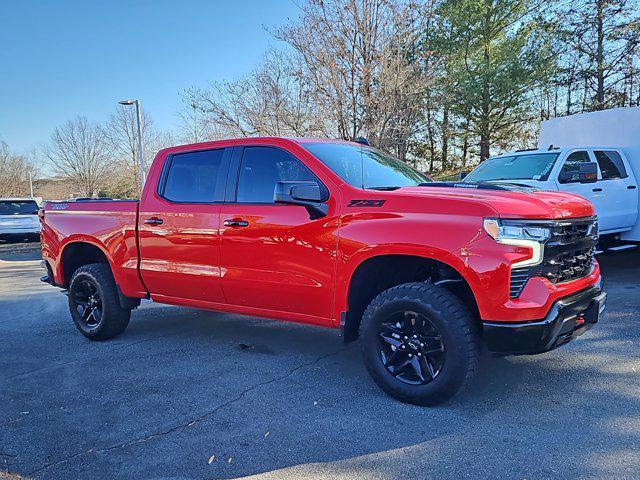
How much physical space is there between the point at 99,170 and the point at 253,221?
4002 centimetres

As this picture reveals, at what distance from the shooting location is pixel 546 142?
9.91 m

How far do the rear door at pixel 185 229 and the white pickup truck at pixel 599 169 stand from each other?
4.68 metres

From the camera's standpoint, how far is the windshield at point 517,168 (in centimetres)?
736

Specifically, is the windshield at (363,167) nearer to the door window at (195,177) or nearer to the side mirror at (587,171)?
the door window at (195,177)

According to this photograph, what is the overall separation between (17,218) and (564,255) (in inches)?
701

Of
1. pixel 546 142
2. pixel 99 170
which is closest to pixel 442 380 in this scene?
pixel 546 142

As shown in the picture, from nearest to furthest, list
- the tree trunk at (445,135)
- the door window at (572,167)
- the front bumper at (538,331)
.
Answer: the front bumper at (538,331) < the door window at (572,167) < the tree trunk at (445,135)

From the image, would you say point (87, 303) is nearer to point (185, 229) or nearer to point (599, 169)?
point (185, 229)

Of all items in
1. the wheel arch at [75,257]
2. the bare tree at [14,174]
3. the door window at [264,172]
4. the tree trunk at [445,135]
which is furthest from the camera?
the bare tree at [14,174]

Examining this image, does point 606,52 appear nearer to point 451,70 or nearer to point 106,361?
point 451,70

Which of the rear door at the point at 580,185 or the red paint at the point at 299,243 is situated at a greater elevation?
the rear door at the point at 580,185

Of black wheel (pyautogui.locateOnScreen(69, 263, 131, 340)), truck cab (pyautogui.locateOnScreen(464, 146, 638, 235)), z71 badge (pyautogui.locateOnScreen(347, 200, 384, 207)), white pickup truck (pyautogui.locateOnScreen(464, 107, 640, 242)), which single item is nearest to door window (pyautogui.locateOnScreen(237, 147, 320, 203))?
z71 badge (pyautogui.locateOnScreen(347, 200, 384, 207))

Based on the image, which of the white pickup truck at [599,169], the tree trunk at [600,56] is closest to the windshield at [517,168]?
the white pickup truck at [599,169]

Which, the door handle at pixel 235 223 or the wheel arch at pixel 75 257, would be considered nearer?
the door handle at pixel 235 223
